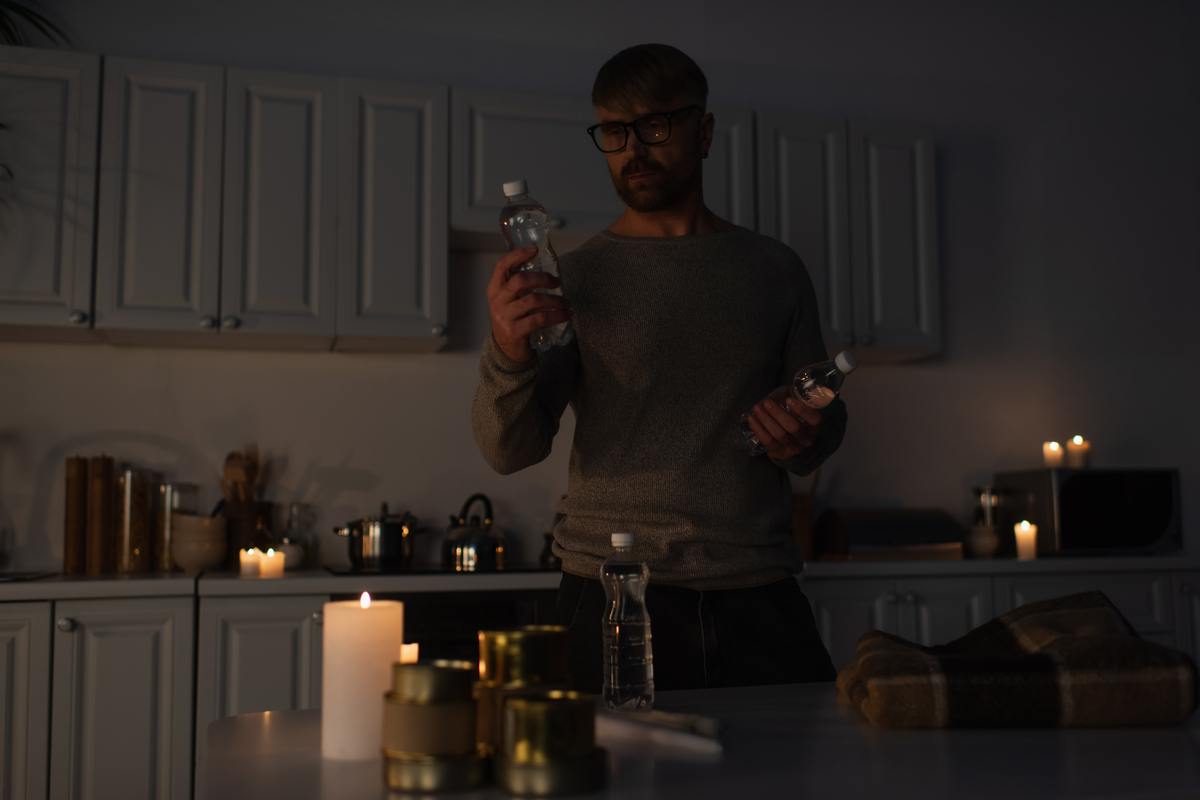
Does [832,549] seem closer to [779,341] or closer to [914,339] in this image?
[914,339]

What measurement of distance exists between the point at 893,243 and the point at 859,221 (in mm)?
134

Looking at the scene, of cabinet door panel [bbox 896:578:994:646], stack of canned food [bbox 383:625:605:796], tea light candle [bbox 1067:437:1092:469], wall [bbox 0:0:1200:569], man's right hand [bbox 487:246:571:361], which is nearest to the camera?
stack of canned food [bbox 383:625:605:796]

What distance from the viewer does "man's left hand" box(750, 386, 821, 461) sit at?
3.82 feet

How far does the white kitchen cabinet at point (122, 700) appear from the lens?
2113 mm

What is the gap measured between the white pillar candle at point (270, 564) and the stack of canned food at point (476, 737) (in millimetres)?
1806

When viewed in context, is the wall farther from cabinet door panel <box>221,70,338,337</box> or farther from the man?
the man

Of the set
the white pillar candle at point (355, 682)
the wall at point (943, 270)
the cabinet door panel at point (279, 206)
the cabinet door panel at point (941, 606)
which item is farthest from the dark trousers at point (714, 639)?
the wall at point (943, 270)

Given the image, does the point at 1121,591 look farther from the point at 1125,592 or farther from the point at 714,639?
the point at 714,639

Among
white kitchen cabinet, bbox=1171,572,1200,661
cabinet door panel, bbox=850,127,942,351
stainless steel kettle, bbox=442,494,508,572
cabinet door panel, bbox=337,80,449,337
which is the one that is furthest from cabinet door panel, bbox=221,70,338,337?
white kitchen cabinet, bbox=1171,572,1200,661

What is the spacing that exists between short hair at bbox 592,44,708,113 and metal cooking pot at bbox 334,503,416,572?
4.84 feet

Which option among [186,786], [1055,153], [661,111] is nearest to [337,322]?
[186,786]

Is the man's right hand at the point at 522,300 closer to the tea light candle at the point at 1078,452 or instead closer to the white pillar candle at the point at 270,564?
the white pillar candle at the point at 270,564

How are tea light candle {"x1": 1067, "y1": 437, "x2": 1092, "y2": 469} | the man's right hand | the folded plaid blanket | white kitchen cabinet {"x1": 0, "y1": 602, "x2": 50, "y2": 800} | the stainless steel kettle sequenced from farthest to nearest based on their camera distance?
tea light candle {"x1": 1067, "y1": 437, "x2": 1092, "y2": 469} < the stainless steel kettle < white kitchen cabinet {"x1": 0, "y1": 602, "x2": 50, "y2": 800} < the man's right hand < the folded plaid blanket

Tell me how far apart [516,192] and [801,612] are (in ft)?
2.40
